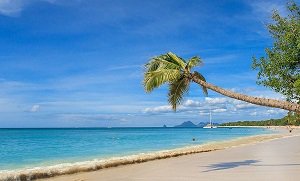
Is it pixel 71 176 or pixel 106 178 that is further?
pixel 71 176

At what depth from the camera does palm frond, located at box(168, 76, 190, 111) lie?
14122mm

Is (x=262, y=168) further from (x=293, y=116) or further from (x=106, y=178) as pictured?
(x=106, y=178)

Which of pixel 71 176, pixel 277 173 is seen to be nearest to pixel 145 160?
pixel 71 176

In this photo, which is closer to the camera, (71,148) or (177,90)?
(177,90)

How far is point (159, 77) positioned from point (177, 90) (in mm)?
1144

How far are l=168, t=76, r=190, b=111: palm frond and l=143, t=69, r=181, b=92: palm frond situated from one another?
43cm

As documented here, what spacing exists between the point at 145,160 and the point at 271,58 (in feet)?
40.5

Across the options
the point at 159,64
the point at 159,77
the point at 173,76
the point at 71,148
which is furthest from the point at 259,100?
the point at 71,148

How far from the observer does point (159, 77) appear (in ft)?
45.8

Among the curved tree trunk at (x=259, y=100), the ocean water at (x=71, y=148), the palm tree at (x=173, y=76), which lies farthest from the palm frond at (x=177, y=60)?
the ocean water at (x=71, y=148)

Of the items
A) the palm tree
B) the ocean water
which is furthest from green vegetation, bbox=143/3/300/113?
the ocean water

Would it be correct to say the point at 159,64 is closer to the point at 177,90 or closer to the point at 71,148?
the point at 177,90

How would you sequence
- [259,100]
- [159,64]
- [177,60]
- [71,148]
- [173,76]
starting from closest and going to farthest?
[259,100], [173,76], [177,60], [159,64], [71,148]

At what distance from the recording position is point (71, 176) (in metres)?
18.8
